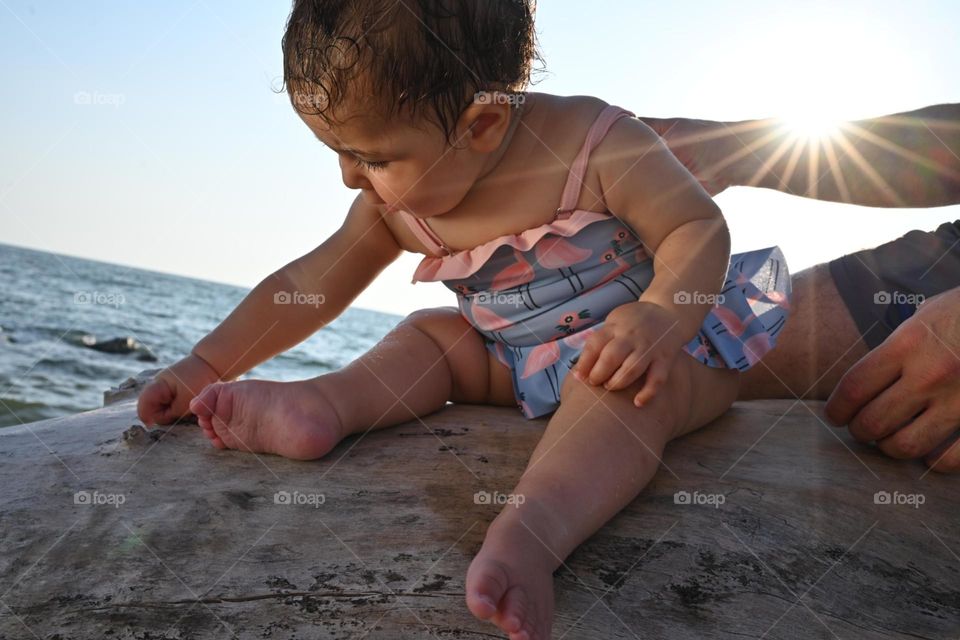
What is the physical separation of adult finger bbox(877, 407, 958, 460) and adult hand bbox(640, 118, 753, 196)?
0.94 metres

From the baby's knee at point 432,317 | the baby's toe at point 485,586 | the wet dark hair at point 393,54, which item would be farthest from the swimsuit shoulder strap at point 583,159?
the baby's toe at point 485,586

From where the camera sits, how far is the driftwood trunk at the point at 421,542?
1.27 meters

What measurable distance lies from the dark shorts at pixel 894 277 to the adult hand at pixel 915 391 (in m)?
0.42

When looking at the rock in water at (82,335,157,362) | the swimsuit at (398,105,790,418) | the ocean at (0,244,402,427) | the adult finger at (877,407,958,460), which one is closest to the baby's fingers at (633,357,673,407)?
the swimsuit at (398,105,790,418)

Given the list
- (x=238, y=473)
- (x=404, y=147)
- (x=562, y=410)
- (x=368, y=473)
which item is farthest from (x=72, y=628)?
(x=404, y=147)

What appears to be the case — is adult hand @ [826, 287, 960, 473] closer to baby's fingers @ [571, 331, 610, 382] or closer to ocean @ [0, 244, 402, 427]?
baby's fingers @ [571, 331, 610, 382]

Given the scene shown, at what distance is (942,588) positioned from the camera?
148 cm

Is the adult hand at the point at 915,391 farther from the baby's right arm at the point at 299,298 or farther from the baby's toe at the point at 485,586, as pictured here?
the baby's right arm at the point at 299,298

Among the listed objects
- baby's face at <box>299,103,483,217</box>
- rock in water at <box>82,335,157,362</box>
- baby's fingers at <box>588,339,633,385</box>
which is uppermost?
baby's face at <box>299,103,483,217</box>

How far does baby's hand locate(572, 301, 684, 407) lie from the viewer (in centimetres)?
151

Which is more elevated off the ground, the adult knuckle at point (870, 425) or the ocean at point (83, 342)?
the adult knuckle at point (870, 425)

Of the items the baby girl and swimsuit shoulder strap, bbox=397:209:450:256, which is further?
swimsuit shoulder strap, bbox=397:209:450:256

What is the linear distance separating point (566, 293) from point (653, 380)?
0.55m

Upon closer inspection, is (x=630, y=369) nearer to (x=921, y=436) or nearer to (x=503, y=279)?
(x=503, y=279)
